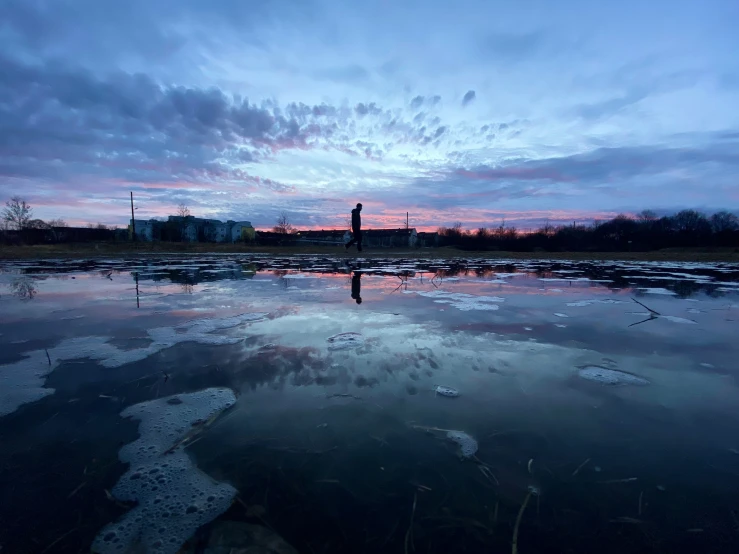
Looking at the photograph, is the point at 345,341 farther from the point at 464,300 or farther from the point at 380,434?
the point at 464,300

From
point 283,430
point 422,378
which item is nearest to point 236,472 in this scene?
point 283,430

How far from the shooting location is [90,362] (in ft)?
10.3

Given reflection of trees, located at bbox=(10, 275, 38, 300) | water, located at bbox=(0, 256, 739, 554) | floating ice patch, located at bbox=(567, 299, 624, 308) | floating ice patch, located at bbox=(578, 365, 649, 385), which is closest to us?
water, located at bbox=(0, 256, 739, 554)

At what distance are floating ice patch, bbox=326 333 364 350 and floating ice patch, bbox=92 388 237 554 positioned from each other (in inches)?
59.4

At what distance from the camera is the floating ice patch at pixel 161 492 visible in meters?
1.38

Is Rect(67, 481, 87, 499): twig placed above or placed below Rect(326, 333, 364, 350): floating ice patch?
below

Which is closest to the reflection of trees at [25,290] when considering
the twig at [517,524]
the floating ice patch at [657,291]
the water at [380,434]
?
the water at [380,434]

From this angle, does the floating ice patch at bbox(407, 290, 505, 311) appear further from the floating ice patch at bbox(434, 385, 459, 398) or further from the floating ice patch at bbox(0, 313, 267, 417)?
the floating ice patch at bbox(0, 313, 267, 417)

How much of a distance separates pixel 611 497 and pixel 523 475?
36cm

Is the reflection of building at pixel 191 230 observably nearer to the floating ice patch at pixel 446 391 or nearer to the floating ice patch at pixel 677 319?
the floating ice patch at pixel 677 319

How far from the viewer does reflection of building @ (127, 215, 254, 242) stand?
202 feet

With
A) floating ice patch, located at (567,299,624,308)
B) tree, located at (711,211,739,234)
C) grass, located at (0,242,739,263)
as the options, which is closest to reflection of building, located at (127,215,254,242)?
grass, located at (0,242,739,263)

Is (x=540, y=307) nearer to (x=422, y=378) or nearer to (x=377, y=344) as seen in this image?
(x=377, y=344)

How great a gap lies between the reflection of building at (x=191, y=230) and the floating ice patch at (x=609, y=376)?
6205cm
